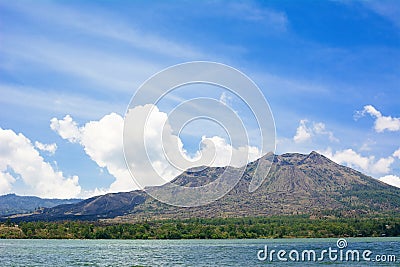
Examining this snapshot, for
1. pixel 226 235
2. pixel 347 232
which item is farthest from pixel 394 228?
pixel 226 235

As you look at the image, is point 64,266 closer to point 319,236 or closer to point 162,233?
point 162,233

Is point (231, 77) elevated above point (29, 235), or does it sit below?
above

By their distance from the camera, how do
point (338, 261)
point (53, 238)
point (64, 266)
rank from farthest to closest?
point (53, 238), point (338, 261), point (64, 266)

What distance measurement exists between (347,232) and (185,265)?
142696mm

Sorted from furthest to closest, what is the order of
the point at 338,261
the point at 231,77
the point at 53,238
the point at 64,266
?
the point at 53,238 → the point at 338,261 → the point at 64,266 → the point at 231,77

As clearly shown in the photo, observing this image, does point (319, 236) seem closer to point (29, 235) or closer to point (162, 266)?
point (29, 235)

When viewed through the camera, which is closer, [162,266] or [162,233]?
[162,266]

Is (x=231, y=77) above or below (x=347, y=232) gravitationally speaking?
above

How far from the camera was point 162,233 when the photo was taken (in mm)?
197000

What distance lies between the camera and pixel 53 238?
189 metres

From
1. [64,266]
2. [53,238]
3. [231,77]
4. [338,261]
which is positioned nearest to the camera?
[231,77]

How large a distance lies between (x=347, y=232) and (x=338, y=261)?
130606 mm

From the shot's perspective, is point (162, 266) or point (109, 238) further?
point (109, 238)

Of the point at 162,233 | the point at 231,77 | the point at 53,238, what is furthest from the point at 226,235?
the point at 231,77
